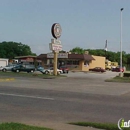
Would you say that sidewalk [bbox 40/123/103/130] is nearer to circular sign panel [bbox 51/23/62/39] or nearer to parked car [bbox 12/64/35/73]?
circular sign panel [bbox 51/23/62/39]

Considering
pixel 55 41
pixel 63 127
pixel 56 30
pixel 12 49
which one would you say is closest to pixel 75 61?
pixel 56 30

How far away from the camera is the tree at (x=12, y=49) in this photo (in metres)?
152

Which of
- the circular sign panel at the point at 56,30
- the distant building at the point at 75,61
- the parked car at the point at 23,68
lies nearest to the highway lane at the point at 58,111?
the circular sign panel at the point at 56,30

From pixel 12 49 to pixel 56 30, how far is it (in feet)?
394

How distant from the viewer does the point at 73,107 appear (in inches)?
433

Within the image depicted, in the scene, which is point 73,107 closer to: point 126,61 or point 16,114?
point 16,114

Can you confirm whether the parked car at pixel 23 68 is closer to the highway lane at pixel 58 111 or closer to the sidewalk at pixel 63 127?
the highway lane at pixel 58 111

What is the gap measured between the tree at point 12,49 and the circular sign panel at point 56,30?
11312 centimetres

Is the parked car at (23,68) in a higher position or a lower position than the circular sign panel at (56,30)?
lower

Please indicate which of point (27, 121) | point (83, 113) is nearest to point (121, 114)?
point (83, 113)

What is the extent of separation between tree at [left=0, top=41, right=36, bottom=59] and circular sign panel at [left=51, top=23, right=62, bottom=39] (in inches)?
4453

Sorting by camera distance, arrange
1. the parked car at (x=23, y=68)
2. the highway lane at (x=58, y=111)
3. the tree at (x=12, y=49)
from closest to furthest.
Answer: the highway lane at (x=58, y=111)
the parked car at (x=23, y=68)
the tree at (x=12, y=49)

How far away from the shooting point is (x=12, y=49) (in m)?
156

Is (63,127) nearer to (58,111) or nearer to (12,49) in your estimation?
(58,111)
